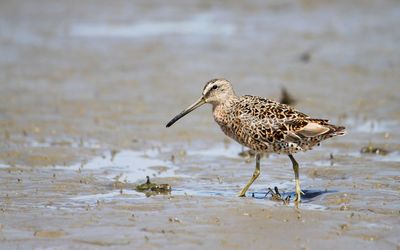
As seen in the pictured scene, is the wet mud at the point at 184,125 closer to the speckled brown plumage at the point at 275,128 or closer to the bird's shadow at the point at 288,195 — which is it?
the bird's shadow at the point at 288,195

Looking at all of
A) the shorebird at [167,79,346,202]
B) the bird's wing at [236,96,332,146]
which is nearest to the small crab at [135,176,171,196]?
the shorebird at [167,79,346,202]

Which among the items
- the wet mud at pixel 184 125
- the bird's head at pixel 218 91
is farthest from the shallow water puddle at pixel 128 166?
Result: the bird's head at pixel 218 91

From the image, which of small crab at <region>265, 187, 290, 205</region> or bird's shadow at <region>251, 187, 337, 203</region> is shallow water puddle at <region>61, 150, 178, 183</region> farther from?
small crab at <region>265, 187, 290, 205</region>

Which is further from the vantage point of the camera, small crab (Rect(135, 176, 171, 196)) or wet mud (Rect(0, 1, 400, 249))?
small crab (Rect(135, 176, 171, 196))

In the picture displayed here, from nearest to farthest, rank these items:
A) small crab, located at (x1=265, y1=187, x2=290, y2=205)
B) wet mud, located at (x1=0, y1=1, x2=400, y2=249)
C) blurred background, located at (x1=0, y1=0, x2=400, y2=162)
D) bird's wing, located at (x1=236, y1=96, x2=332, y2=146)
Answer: wet mud, located at (x1=0, y1=1, x2=400, y2=249)
small crab, located at (x1=265, y1=187, x2=290, y2=205)
bird's wing, located at (x1=236, y1=96, x2=332, y2=146)
blurred background, located at (x1=0, y1=0, x2=400, y2=162)

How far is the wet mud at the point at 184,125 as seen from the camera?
5848 mm

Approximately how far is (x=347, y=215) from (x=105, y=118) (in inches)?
169

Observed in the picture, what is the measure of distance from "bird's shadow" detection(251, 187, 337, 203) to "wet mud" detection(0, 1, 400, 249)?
0.09 ft

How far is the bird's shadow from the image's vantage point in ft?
22.0

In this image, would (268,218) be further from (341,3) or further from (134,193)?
(341,3)

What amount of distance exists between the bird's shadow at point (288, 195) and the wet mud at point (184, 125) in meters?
0.03

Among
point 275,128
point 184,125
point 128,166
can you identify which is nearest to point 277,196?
point 275,128

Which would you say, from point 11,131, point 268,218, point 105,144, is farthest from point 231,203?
point 11,131

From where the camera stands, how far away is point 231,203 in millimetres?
6461
